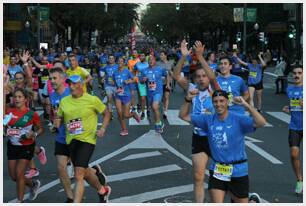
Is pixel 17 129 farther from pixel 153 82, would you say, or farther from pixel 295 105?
pixel 153 82

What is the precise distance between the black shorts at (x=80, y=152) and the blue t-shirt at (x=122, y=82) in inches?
285

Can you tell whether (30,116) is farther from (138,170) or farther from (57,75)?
(138,170)

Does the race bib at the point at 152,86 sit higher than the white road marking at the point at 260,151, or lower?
higher

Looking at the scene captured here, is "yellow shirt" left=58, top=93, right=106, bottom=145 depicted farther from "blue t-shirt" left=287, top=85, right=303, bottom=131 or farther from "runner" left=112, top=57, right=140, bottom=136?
"runner" left=112, top=57, right=140, bottom=136

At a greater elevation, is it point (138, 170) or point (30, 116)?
point (30, 116)

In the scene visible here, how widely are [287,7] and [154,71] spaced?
4216 centimetres

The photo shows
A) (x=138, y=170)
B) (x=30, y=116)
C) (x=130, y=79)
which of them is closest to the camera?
(x=30, y=116)

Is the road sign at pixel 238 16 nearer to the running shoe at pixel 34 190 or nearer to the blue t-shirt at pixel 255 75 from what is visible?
the blue t-shirt at pixel 255 75

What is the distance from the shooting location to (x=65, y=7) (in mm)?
59656

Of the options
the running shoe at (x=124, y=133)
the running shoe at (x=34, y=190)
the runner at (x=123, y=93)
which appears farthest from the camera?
the runner at (x=123, y=93)

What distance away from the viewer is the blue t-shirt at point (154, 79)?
15.1 m

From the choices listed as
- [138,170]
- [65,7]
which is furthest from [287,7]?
[138,170]

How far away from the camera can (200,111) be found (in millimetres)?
7969

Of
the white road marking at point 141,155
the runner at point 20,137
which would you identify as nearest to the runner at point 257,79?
the white road marking at point 141,155
